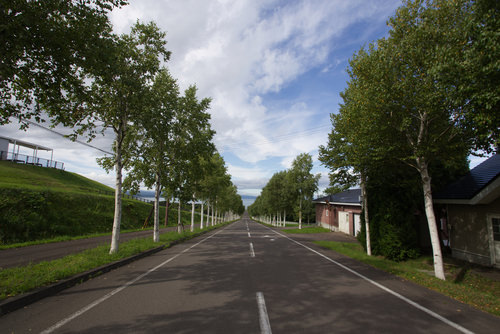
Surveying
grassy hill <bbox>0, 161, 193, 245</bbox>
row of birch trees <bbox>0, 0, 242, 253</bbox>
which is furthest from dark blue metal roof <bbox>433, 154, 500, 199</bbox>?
grassy hill <bbox>0, 161, 193, 245</bbox>

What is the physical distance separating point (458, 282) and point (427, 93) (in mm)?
6470

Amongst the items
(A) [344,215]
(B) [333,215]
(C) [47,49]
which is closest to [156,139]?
(C) [47,49]

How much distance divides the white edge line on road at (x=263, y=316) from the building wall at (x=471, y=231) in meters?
11.1

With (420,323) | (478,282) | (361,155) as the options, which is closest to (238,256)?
(361,155)

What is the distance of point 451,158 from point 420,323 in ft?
21.1

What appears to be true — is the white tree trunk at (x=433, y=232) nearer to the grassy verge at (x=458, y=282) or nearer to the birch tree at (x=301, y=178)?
the grassy verge at (x=458, y=282)

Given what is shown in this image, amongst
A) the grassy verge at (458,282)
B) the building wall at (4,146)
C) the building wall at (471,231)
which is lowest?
the grassy verge at (458,282)

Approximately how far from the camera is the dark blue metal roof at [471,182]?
11009 mm

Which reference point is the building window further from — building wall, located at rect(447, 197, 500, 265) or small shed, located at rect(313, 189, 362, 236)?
small shed, located at rect(313, 189, 362, 236)

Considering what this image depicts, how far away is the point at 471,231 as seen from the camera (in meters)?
11.4

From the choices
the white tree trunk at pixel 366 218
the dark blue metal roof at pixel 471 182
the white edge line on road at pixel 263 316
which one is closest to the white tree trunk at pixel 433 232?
the dark blue metal roof at pixel 471 182

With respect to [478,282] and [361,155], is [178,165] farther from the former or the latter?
[478,282]

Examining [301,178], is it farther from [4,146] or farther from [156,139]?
[4,146]

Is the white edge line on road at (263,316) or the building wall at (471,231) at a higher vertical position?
the building wall at (471,231)
